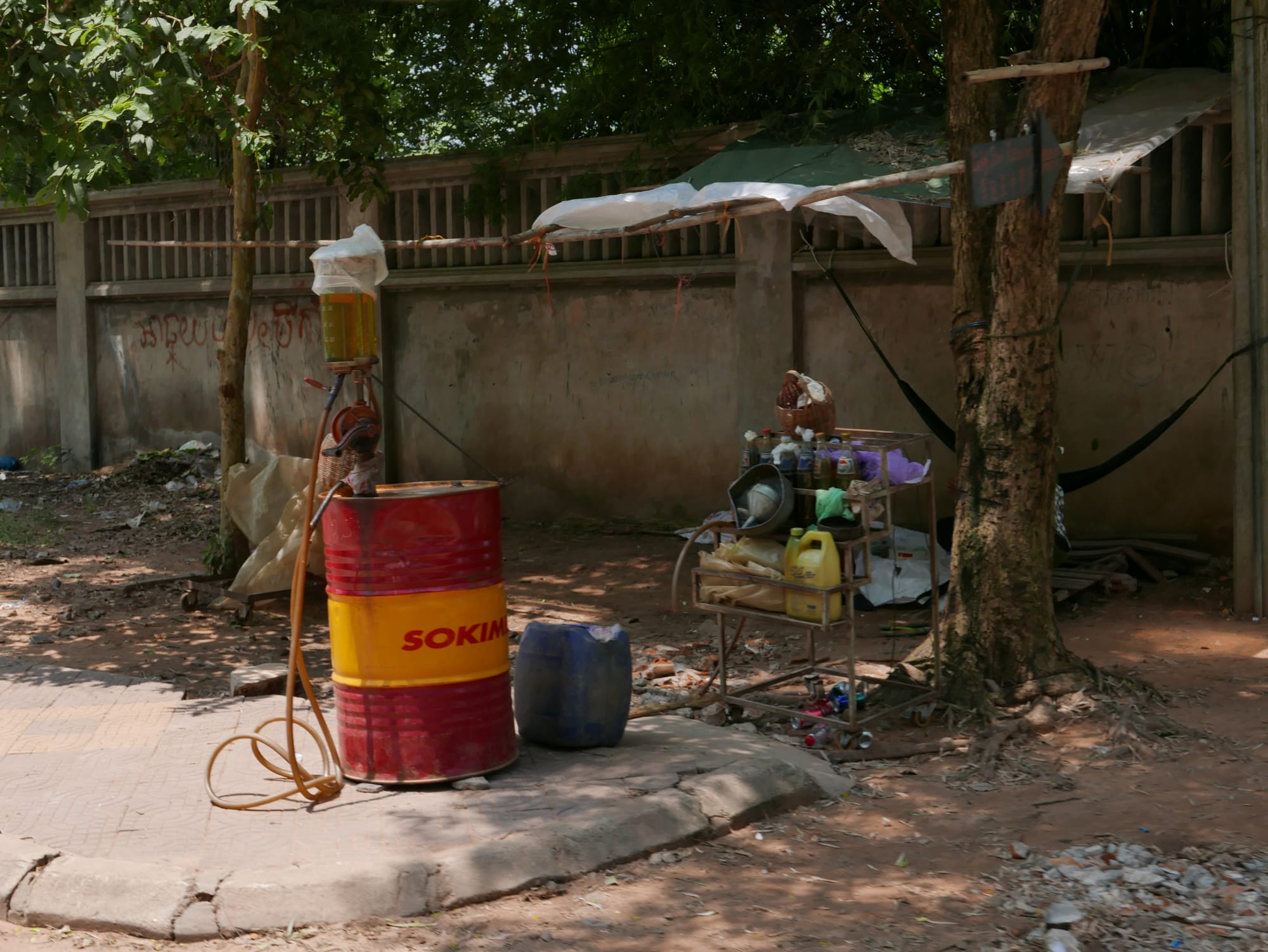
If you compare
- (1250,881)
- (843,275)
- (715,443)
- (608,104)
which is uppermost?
(608,104)

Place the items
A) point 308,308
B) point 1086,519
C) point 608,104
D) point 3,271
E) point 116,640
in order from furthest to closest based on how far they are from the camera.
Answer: point 3,271 < point 308,308 < point 608,104 < point 1086,519 < point 116,640

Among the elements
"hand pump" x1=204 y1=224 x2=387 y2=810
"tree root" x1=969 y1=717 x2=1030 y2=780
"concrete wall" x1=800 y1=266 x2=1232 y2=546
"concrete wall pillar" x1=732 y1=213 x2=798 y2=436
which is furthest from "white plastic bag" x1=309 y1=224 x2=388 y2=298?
"concrete wall" x1=800 y1=266 x2=1232 y2=546

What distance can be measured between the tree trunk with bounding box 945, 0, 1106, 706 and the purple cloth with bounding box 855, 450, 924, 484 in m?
0.24

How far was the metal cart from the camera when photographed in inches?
219

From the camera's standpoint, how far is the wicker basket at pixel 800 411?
5988mm

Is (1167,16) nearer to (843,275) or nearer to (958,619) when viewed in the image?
(843,275)

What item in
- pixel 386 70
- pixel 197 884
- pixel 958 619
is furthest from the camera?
pixel 386 70

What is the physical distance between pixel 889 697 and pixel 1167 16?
19.0 feet

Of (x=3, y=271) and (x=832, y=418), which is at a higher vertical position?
(x=3, y=271)

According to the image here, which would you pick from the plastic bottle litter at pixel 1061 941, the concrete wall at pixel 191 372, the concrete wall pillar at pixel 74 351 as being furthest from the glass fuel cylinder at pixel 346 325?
the concrete wall pillar at pixel 74 351

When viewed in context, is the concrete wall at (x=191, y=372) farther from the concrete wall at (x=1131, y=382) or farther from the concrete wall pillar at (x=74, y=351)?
the concrete wall at (x=1131, y=382)

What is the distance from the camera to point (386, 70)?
9.69 m

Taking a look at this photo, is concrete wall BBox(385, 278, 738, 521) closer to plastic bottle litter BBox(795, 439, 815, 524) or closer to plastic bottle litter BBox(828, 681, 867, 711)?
plastic bottle litter BBox(828, 681, 867, 711)

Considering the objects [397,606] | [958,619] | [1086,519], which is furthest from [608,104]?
[397,606]
